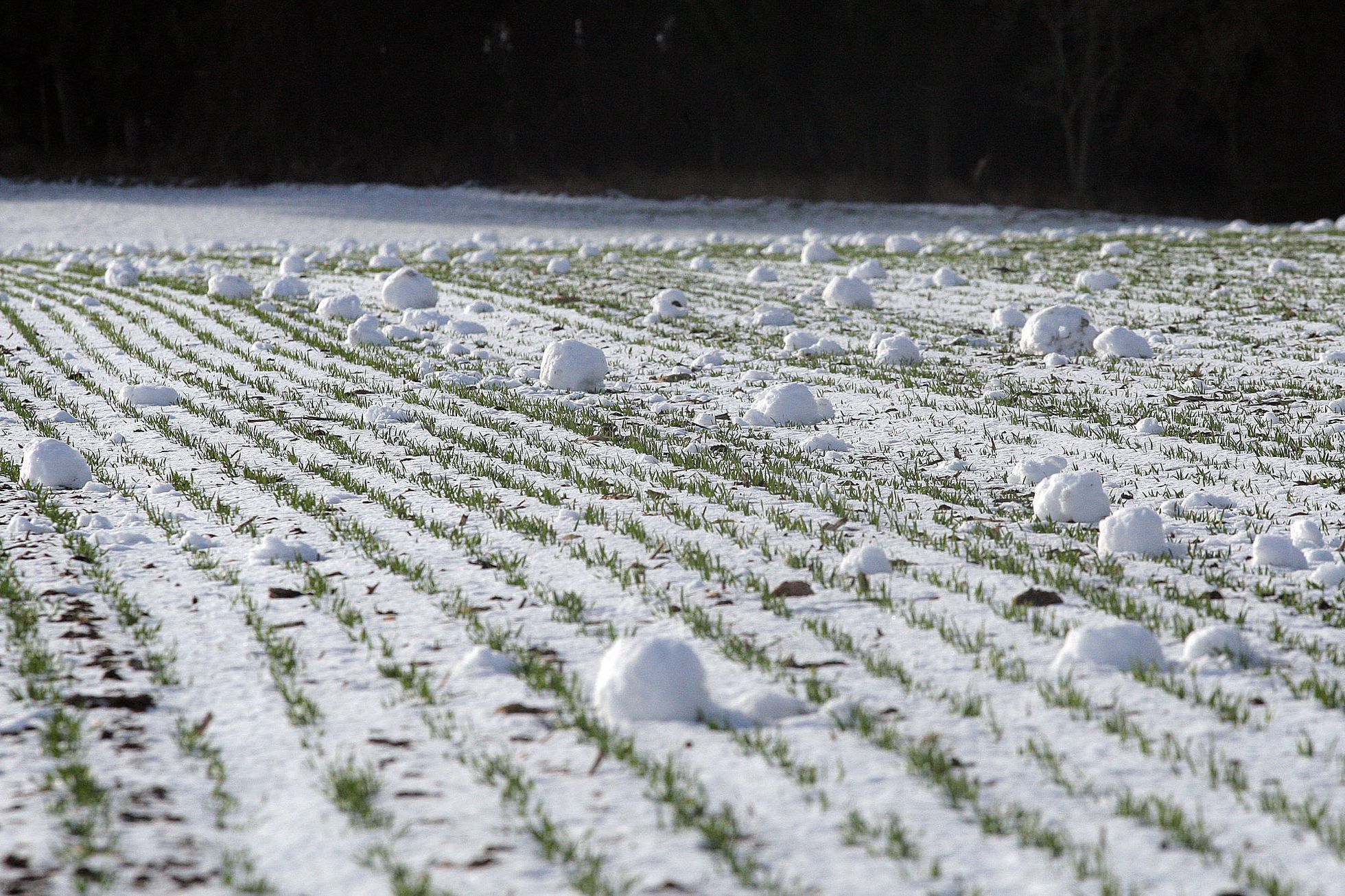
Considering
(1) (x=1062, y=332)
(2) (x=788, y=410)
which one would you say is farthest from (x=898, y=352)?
(2) (x=788, y=410)

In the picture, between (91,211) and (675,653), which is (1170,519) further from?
(91,211)

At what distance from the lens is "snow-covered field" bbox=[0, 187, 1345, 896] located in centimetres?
261

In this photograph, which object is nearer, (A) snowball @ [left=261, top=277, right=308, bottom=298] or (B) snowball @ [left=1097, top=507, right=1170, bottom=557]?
(B) snowball @ [left=1097, top=507, right=1170, bottom=557]

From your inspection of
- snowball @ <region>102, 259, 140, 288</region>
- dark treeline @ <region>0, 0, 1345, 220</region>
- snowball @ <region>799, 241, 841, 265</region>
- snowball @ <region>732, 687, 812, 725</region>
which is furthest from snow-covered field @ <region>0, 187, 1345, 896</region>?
dark treeline @ <region>0, 0, 1345, 220</region>

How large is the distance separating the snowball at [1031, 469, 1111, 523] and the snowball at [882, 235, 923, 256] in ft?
41.6

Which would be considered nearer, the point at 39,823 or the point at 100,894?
the point at 100,894

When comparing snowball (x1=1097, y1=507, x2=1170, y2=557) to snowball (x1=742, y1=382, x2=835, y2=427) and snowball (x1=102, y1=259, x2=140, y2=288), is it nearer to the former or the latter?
snowball (x1=742, y1=382, x2=835, y2=427)

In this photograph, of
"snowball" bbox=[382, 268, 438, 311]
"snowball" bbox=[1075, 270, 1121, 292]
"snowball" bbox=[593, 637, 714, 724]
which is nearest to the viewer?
"snowball" bbox=[593, 637, 714, 724]

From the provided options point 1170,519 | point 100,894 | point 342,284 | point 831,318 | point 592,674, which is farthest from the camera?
point 342,284

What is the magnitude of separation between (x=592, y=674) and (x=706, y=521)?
1.51m

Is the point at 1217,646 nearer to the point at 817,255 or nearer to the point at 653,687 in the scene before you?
the point at 653,687

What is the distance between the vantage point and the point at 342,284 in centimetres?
1358

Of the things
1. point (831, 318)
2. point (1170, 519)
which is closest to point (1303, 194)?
point (831, 318)

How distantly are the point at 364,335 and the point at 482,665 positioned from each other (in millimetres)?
6660
